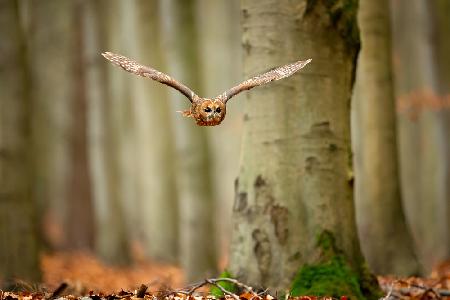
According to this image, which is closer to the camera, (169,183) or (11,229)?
(11,229)

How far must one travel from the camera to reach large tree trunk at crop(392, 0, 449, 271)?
1271 centimetres

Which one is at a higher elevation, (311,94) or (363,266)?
(311,94)

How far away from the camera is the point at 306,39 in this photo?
5297 mm

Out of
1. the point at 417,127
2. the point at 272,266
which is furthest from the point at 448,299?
the point at 417,127

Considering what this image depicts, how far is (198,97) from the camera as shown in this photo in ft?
12.6

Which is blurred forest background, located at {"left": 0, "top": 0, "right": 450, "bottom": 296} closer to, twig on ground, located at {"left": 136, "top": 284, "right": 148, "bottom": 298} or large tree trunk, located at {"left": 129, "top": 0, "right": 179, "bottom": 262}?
large tree trunk, located at {"left": 129, "top": 0, "right": 179, "bottom": 262}

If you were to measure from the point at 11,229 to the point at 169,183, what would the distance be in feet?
22.6

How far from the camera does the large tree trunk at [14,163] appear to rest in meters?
8.48

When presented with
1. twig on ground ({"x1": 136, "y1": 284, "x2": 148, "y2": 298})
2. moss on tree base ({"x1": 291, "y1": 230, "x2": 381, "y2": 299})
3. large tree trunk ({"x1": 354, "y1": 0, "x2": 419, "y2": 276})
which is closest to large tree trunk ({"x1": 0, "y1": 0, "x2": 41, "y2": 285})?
large tree trunk ({"x1": 354, "y1": 0, "x2": 419, "y2": 276})

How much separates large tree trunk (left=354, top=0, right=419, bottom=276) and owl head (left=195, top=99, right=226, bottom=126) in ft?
16.8

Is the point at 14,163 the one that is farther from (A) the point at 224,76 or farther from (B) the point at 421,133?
(A) the point at 224,76

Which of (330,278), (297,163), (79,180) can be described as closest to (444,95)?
(297,163)

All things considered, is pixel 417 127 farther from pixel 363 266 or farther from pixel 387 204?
pixel 363 266

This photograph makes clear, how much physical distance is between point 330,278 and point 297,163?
932 mm
